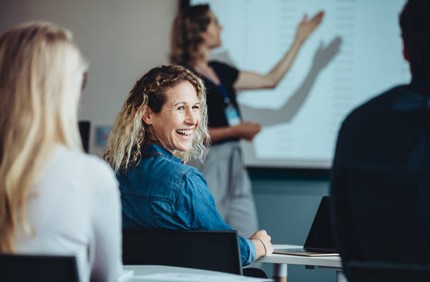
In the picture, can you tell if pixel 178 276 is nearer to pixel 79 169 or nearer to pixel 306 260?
pixel 79 169

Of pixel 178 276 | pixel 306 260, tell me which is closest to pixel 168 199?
pixel 306 260

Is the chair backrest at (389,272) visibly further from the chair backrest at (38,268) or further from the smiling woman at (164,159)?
the smiling woman at (164,159)

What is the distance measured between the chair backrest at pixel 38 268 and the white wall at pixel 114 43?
3.70 m

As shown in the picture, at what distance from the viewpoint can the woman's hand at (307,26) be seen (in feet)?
16.0

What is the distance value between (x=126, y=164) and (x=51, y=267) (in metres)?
1.06

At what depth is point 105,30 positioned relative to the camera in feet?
16.9

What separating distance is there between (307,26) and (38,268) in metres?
3.79

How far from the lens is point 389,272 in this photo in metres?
1.36

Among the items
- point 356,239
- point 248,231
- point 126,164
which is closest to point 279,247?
point 126,164

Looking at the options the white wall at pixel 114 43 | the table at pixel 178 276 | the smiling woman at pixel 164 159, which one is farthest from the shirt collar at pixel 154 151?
the white wall at pixel 114 43

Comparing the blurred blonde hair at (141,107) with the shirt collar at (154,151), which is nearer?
the shirt collar at (154,151)

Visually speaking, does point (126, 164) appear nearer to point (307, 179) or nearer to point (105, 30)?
point (307, 179)

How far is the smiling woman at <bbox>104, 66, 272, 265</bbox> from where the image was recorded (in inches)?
87.9

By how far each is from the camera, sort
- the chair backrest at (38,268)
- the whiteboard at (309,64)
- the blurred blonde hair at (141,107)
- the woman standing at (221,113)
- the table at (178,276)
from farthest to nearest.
→ 1. the whiteboard at (309,64)
2. the woman standing at (221,113)
3. the blurred blonde hair at (141,107)
4. the table at (178,276)
5. the chair backrest at (38,268)
